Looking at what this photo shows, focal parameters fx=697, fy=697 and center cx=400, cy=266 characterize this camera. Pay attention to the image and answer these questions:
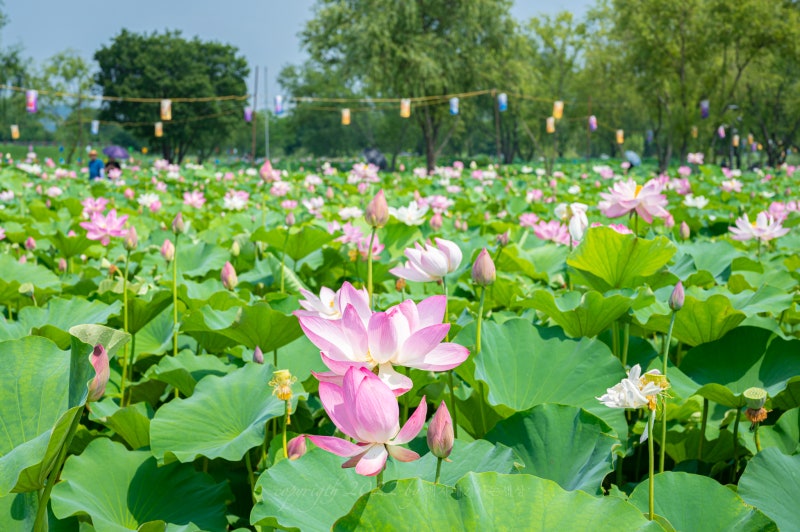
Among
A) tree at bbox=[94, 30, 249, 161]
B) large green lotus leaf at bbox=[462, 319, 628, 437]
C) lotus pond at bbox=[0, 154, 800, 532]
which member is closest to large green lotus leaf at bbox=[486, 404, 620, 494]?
lotus pond at bbox=[0, 154, 800, 532]

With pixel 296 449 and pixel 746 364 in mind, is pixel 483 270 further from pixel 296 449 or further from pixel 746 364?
pixel 746 364

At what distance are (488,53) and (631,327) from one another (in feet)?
61.6

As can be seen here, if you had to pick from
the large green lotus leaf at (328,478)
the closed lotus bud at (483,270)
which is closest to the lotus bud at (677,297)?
the closed lotus bud at (483,270)

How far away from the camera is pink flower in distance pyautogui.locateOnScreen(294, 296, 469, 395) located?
672mm

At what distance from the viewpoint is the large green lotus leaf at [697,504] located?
2.43ft

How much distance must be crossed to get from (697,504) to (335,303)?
1.71 feet

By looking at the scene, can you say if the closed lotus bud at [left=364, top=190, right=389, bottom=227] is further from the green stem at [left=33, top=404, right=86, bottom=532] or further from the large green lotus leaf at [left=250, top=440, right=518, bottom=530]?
the green stem at [left=33, top=404, right=86, bottom=532]

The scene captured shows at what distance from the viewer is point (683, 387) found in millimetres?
1240

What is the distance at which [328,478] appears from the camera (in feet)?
2.74

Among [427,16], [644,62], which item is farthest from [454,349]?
[427,16]

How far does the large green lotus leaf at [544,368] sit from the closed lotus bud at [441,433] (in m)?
0.45

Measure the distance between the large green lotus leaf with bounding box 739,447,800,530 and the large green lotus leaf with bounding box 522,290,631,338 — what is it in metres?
0.46

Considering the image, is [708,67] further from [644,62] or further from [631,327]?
[631,327]

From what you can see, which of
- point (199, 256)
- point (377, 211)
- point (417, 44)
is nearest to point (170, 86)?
point (417, 44)
